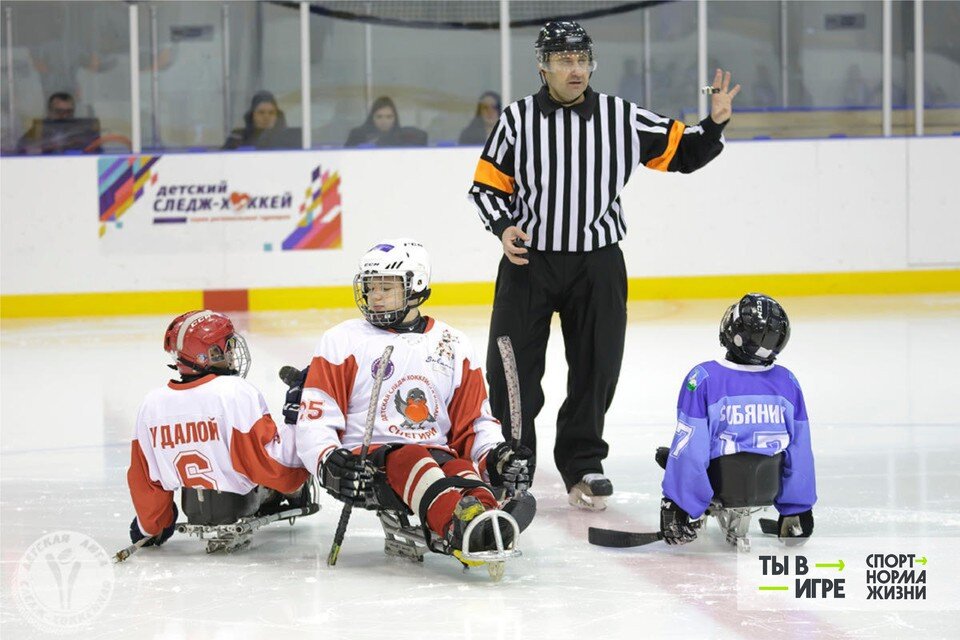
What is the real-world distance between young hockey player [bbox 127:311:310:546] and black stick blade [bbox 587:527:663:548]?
766mm

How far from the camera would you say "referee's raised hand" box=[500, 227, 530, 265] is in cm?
425

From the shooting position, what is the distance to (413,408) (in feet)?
12.0

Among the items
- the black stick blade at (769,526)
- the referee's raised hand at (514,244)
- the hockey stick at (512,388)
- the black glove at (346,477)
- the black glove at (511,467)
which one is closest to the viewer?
the black glove at (346,477)

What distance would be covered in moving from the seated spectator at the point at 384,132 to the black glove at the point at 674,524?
22.4 feet

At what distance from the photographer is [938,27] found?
10.7m

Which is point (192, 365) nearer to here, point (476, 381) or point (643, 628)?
point (476, 381)

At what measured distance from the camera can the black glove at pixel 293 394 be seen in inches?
148

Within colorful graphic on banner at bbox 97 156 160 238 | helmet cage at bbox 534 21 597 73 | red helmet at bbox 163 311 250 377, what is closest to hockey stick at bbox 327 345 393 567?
red helmet at bbox 163 311 250 377

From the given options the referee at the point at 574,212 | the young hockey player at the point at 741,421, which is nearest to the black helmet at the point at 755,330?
the young hockey player at the point at 741,421

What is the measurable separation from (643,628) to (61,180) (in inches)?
297

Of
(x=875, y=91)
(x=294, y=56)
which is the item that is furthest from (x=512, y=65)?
(x=875, y=91)
